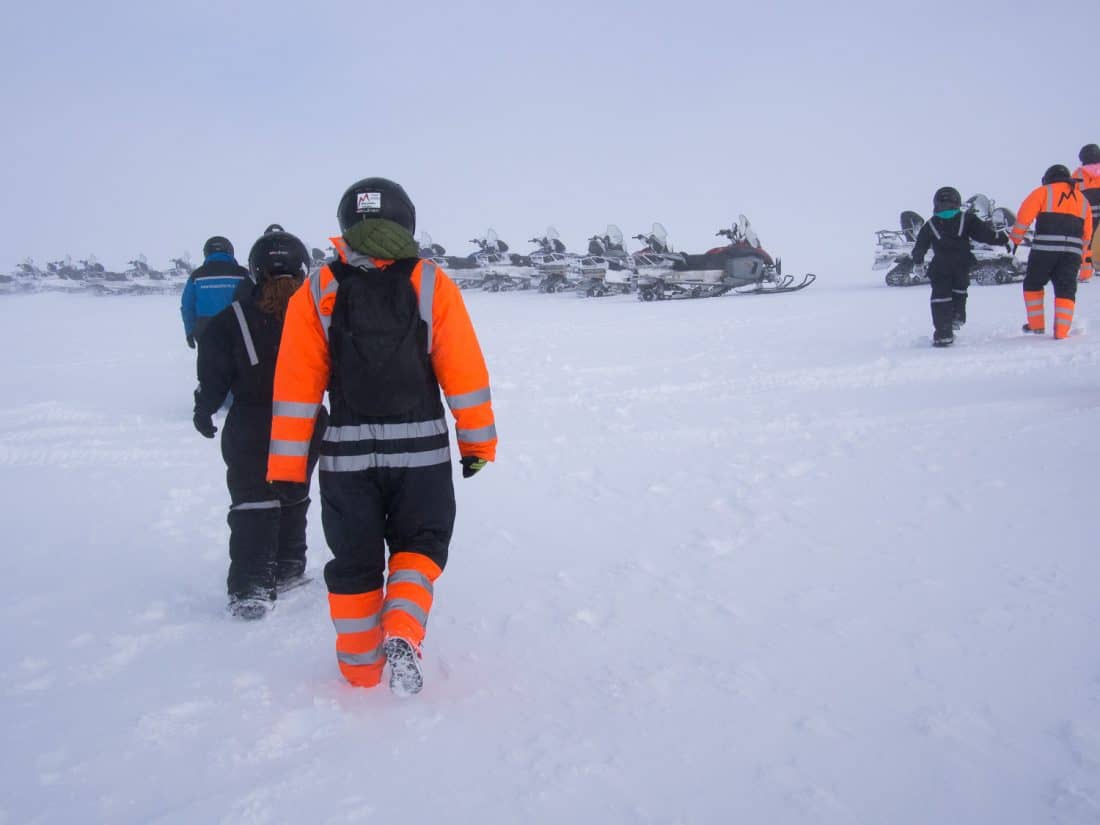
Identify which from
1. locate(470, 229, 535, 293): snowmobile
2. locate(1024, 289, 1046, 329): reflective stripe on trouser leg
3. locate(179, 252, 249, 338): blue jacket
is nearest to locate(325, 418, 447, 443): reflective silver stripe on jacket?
locate(179, 252, 249, 338): blue jacket

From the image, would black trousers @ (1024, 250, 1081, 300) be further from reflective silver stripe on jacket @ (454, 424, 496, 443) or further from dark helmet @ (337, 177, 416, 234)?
dark helmet @ (337, 177, 416, 234)

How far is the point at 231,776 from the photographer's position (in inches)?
74.1

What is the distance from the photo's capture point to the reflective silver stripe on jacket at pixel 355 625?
2279 mm

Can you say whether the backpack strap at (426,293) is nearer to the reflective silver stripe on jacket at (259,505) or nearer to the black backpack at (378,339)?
the black backpack at (378,339)

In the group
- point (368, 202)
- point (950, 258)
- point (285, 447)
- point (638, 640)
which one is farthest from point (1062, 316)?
point (285, 447)

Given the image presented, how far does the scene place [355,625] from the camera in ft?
7.48

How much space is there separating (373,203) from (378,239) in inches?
5.6

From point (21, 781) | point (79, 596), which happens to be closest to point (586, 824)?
point (21, 781)

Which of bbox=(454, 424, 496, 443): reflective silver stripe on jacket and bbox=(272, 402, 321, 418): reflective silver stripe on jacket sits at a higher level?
bbox=(272, 402, 321, 418): reflective silver stripe on jacket

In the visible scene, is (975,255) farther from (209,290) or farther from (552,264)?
(209,290)

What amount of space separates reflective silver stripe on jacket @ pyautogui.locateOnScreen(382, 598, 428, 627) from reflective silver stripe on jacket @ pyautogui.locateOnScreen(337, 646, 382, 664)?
6.9 inches

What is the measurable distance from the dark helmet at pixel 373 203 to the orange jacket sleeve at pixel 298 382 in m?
0.19

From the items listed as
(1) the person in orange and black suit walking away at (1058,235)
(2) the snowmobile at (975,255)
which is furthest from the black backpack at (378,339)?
(2) the snowmobile at (975,255)

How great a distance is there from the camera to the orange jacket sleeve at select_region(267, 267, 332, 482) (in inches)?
87.5
